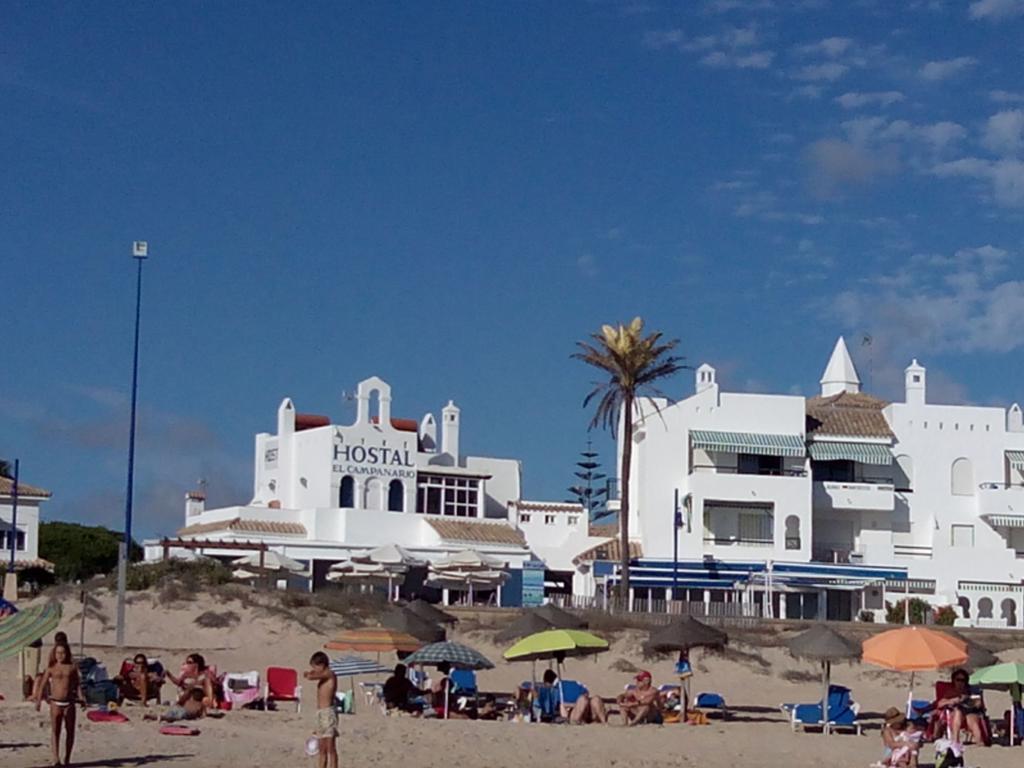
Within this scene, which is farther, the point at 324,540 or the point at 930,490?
the point at 930,490

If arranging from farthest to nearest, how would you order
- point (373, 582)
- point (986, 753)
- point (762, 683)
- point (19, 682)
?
point (373, 582)
point (762, 683)
point (19, 682)
point (986, 753)

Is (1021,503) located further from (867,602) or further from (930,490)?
(867,602)

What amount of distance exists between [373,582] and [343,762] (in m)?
33.4

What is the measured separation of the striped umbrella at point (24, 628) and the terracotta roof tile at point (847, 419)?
4233cm

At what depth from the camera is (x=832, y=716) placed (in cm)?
2612

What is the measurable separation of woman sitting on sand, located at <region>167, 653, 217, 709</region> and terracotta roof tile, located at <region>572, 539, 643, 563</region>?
33.2 m

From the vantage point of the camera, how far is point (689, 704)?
92.7 feet

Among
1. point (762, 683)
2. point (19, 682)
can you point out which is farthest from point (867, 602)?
point (19, 682)

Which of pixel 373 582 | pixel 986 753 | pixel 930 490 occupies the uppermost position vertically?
pixel 930 490

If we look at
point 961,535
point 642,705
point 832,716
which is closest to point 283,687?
point 642,705

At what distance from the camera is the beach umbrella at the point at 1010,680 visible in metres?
25.3

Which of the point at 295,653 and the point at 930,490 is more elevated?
the point at 930,490

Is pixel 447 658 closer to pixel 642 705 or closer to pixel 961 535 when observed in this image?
pixel 642 705

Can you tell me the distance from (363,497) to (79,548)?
818 inches
